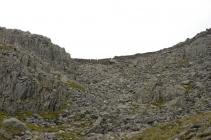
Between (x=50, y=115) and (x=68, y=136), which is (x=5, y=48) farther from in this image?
(x=68, y=136)

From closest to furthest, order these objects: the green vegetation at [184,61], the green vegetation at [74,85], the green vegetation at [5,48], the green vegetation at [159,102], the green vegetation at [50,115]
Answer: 1. the green vegetation at [50,115]
2. the green vegetation at [159,102]
3. the green vegetation at [5,48]
4. the green vegetation at [74,85]
5. the green vegetation at [184,61]

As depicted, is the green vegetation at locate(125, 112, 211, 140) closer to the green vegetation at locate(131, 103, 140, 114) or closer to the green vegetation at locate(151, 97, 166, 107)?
the green vegetation at locate(131, 103, 140, 114)

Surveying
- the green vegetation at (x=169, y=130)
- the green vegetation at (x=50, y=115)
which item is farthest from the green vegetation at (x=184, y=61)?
the green vegetation at (x=169, y=130)

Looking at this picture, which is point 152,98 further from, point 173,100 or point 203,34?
point 203,34

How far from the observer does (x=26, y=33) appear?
7050 centimetres

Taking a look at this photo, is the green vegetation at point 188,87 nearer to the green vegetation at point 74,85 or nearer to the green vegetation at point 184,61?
the green vegetation at point 74,85

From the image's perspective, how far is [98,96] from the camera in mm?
53656

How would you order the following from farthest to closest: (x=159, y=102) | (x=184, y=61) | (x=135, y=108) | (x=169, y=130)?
1. (x=184, y=61)
2. (x=159, y=102)
3. (x=135, y=108)
4. (x=169, y=130)

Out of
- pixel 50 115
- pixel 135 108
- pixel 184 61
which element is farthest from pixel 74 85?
pixel 184 61

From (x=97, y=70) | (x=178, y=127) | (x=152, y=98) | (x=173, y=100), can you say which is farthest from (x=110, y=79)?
(x=178, y=127)

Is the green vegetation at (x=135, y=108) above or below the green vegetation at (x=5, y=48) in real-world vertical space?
below

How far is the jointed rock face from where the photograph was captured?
3781cm

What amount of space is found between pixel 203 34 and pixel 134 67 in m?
16.5

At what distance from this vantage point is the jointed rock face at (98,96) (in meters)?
37.8
